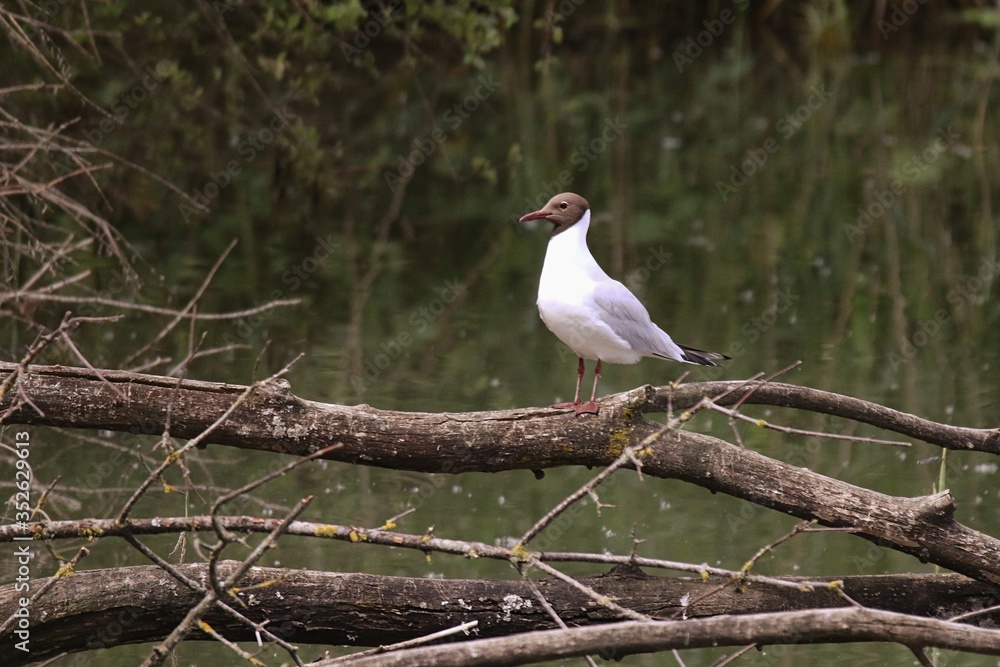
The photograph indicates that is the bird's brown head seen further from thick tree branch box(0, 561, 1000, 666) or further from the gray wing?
thick tree branch box(0, 561, 1000, 666)

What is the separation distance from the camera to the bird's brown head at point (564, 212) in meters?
3.88

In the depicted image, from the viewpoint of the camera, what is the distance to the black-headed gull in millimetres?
3684

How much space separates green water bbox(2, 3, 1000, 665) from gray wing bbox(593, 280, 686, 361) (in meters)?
0.89

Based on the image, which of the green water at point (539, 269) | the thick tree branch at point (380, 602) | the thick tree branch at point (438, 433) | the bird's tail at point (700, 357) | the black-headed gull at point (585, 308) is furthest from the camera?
the green water at point (539, 269)

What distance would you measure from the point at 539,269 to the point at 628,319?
5.10 m

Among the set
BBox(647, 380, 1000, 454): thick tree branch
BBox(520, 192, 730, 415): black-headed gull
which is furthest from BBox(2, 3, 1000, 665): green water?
BBox(520, 192, 730, 415): black-headed gull

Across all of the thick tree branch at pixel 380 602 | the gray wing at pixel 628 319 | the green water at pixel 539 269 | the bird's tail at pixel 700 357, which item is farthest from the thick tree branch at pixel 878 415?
the green water at pixel 539 269

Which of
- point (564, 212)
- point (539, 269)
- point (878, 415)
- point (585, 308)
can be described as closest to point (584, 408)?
point (585, 308)

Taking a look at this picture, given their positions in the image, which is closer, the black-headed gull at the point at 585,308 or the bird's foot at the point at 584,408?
the bird's foot at the point at 584,408

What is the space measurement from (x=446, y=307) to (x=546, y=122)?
5.77m

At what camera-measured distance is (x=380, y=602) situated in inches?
138

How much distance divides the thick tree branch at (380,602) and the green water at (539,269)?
54 centimetres

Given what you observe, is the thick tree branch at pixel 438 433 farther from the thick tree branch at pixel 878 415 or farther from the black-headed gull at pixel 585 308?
the thick tree branch at pixel 878 415

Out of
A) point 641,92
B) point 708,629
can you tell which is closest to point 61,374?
point 708,629
